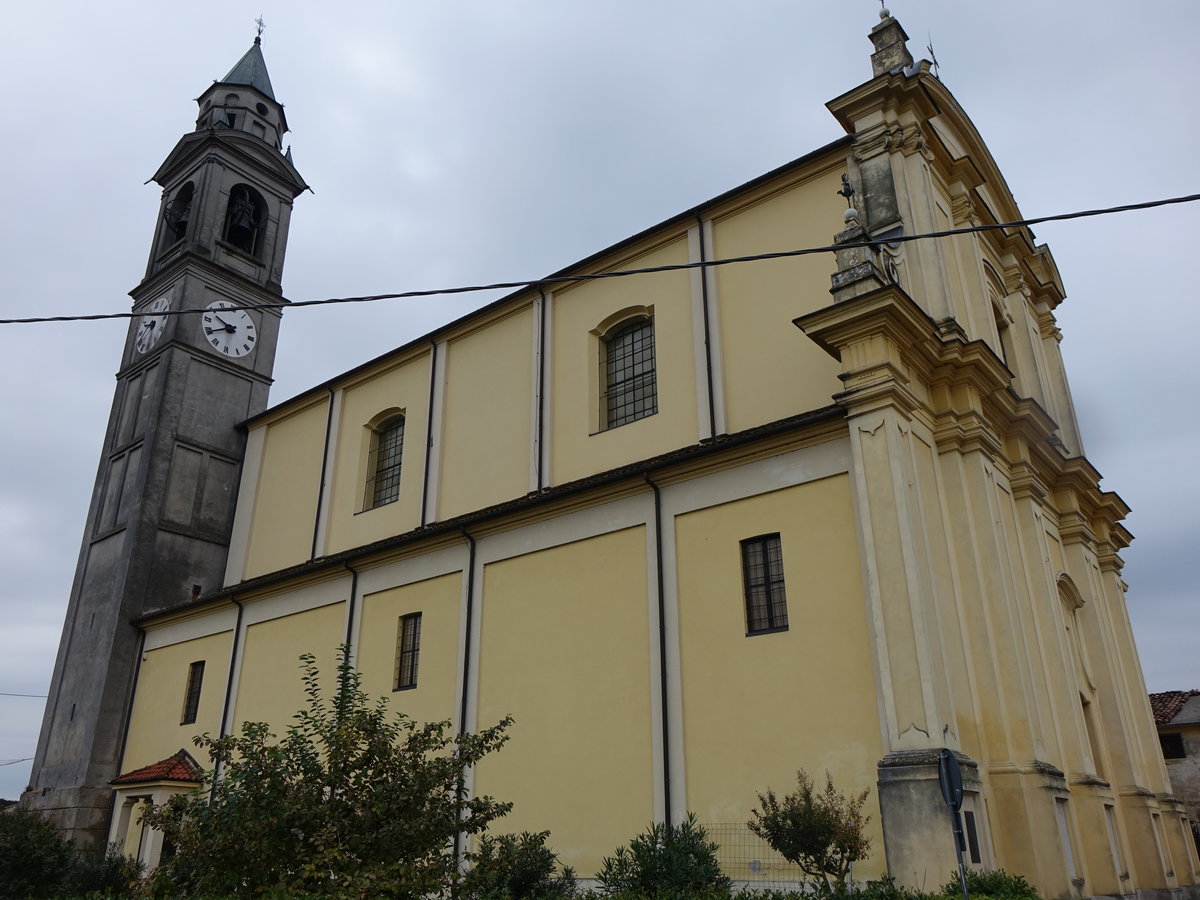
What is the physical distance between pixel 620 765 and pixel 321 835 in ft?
21.7

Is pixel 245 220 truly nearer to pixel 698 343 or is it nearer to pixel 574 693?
pixel 698 343

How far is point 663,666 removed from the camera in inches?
542

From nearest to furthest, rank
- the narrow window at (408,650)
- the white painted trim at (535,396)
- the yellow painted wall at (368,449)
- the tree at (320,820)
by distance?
the tree at (320,820) → the narrow window at (408,650) → the white painted trim at (535,396) → the yellow painted wall at (368,449)

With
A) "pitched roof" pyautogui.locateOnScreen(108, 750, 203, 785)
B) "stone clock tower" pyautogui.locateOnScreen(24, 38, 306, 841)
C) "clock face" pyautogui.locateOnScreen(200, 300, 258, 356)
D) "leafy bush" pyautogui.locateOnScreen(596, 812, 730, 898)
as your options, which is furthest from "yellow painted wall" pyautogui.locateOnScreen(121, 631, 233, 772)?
"leafy bush" pyautogui.locateOnScreen(596, 812, 730, 898)

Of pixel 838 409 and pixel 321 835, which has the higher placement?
pixel 838 409

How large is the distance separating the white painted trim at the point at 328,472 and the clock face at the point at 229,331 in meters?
4.39

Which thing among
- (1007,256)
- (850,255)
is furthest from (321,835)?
(1007,256)

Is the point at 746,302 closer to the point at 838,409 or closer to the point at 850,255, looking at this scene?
the point at 850,255

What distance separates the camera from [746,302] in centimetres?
1622

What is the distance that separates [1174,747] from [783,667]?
84.3ft

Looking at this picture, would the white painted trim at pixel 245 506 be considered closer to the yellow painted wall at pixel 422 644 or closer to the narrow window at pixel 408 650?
the yellow painted wall at pixel 422 644

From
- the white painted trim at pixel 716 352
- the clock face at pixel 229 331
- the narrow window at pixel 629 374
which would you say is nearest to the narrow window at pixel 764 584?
the white painted trim at pixel 716 352

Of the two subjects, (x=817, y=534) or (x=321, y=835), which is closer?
(x=321, y=835)

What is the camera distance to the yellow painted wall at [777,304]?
15055 mm
